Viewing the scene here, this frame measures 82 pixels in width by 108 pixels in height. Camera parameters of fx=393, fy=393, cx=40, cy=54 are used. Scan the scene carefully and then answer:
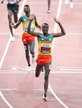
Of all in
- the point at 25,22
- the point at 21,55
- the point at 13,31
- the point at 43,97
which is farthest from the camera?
the point at 13,31

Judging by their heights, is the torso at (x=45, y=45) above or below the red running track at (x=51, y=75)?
above

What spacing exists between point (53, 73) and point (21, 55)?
6.51 ft

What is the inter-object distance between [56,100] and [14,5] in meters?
5.82

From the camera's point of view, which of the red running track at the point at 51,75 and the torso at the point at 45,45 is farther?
the red running track at the point at 51,75

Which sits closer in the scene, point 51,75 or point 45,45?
point 45,45

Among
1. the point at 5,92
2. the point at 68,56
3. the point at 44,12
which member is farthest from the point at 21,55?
the point at 44,12

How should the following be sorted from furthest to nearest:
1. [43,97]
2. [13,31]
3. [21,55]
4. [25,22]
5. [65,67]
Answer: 1. [13,31]
2. [21,55]
3. [65,67]
4. [25,22]
5. [43,97]

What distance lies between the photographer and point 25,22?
1315 centimetres

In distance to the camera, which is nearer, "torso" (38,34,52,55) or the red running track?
"torso" (38,34,52,55)

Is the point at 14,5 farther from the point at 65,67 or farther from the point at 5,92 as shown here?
the point at 5,92

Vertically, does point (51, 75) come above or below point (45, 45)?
below

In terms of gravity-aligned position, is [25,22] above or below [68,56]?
above

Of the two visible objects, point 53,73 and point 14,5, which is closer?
point 53,73

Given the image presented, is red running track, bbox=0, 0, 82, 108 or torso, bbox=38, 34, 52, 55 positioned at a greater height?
torso, bbox=38, 34, 52, 55
